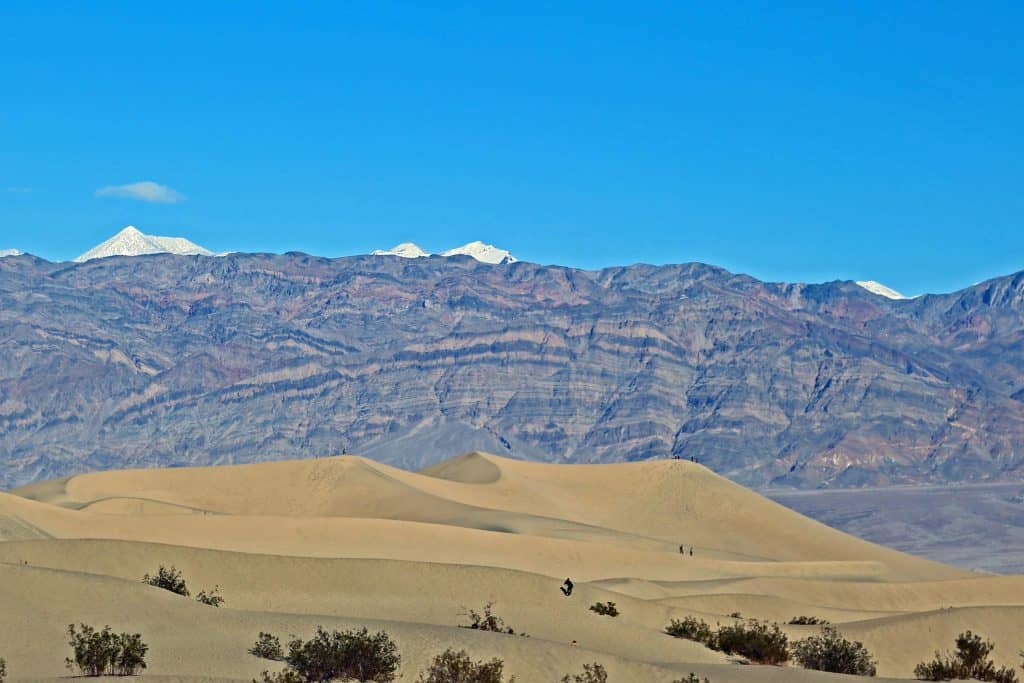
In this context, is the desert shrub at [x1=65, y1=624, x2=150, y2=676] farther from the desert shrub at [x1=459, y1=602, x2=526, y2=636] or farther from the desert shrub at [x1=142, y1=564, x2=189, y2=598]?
the desert shrub at [x1=142, y1=564, x2=189, y2=598]

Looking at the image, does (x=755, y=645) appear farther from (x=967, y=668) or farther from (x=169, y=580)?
(x=169, y=580)

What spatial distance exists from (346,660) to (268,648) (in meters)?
2.52

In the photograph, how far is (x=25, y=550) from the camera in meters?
50.4

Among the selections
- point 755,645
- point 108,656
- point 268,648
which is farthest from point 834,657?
point 108,656

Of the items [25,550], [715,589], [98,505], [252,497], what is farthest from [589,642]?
[252,497]

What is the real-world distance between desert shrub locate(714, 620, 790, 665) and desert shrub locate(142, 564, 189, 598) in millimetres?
Answer: 14576

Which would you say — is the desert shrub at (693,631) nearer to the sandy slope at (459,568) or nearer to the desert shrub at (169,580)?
the sandy slope at (459,568)

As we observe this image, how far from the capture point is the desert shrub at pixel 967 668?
43.7 m

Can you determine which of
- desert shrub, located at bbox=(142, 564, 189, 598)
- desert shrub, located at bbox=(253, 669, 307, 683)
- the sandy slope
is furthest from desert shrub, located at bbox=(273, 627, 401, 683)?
desert shrub, located at bbox=(142, 564, 189, 598)

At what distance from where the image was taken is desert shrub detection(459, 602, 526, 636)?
144ft

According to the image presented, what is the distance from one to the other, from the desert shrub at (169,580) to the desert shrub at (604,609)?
37.1 ft

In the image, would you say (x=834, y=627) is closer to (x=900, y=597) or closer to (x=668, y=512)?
(x=900, y=597)

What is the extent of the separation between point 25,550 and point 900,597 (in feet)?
134

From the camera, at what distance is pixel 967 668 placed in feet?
149
